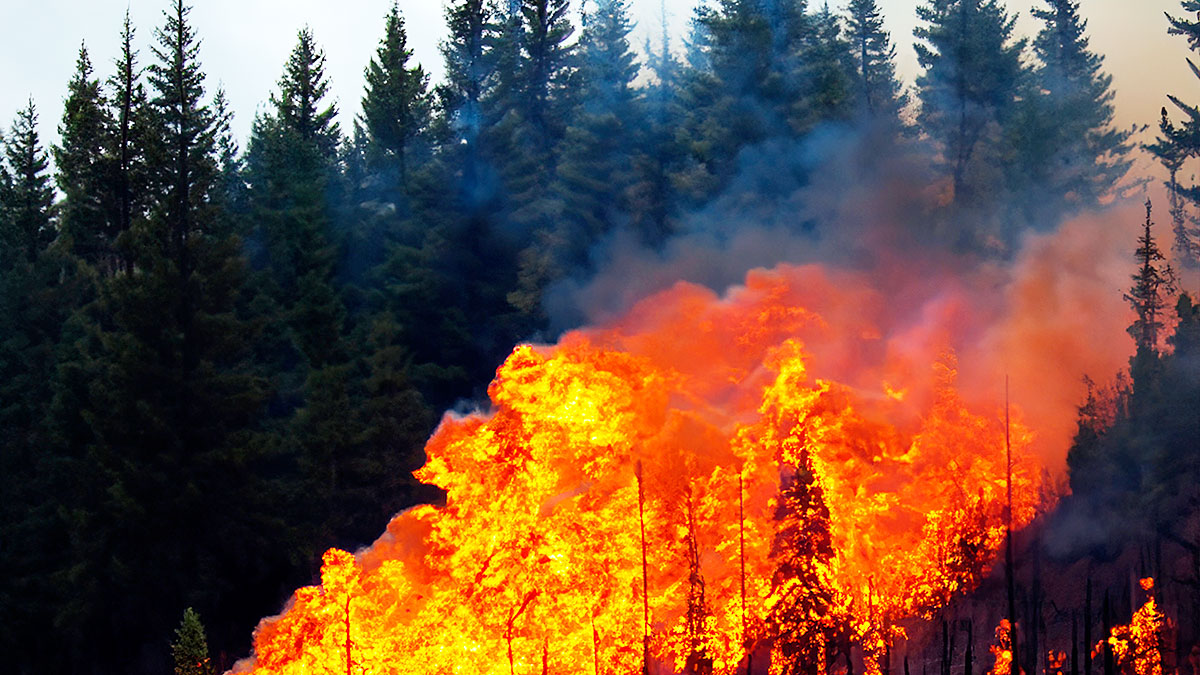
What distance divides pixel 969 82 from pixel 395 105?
35.9 m

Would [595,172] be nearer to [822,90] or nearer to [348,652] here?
[822,90]

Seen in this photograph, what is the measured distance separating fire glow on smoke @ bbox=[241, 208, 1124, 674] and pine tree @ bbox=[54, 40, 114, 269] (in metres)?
33.0

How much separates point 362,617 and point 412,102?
171 ft

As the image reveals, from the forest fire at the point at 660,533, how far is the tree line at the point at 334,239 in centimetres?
1525

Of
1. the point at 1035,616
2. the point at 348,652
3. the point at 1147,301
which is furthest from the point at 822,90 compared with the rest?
the point at 348,652

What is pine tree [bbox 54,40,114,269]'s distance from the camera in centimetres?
6131

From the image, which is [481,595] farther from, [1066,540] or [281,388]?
[281,388]

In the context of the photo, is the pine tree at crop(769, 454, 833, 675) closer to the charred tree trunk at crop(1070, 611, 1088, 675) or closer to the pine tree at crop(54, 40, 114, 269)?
the charred tree trunk at crop(1070, 611, 1088, 675)

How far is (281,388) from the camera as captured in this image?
59406 mm

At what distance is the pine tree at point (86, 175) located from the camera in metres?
61.3

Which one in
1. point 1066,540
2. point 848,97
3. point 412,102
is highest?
point 412,102

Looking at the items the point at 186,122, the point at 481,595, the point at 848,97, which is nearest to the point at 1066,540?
the point at 481,595

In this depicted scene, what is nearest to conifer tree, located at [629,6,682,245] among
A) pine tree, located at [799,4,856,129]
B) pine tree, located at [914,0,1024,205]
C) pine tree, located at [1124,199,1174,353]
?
pine tree, located at [799,4,856,129]

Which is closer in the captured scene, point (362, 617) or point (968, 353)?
point (362, 617)
